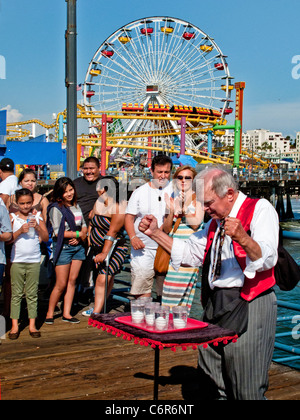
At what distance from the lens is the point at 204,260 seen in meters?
2.94

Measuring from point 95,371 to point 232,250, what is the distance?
5.94 ft

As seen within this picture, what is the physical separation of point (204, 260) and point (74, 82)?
13.1ft

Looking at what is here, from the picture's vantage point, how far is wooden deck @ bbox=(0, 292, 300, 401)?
3.59 meters

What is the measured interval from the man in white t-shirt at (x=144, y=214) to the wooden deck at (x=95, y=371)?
558mm

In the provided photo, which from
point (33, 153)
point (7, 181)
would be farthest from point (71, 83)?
point (33, 153)

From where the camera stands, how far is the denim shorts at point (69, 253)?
5.51 metres

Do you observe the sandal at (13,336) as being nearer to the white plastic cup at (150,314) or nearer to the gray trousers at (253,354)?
the white plastic cup at (150,314)

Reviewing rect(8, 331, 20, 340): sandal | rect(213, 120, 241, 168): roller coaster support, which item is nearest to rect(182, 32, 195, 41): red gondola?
rect(213, 120, 241, 168): roller coaster support

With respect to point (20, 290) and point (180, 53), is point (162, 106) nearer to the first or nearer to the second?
point (180, 53)

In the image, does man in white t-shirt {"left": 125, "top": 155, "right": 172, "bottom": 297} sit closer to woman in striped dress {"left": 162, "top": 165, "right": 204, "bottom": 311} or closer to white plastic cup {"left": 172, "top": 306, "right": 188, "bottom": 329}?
woman in striped dress {"left": 162, "top": 165, "right": 204, "bottom": 311}

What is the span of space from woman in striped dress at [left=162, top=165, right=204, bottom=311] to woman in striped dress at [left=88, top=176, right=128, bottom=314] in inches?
34.2

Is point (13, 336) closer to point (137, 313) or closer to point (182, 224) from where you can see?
point (182, 224)

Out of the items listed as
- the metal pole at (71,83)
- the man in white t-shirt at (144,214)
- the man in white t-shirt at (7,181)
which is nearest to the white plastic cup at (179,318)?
the man in white t-shirt at (144,214)

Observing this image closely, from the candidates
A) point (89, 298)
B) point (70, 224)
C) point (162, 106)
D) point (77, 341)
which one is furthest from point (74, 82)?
point (162, 106)
